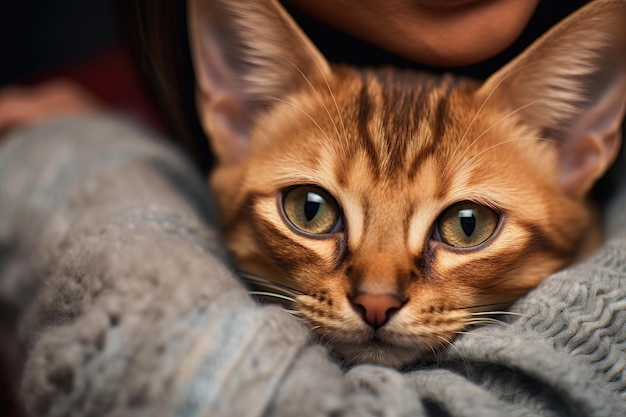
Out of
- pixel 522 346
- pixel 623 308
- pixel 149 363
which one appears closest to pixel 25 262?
pixel 149 363

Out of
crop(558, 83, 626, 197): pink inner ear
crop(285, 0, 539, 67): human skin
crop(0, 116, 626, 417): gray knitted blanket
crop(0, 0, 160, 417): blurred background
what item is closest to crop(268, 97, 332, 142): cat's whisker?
crop(285, 0, 539, 67): human skin

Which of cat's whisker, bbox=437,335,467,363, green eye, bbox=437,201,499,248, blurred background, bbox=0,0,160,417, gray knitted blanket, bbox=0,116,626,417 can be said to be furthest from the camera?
blurred background, bbox=0,0,160,417

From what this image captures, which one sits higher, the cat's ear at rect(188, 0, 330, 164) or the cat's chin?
the cat's ear at rect(188, 0, 330, 164)

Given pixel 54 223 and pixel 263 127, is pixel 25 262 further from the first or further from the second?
pixel 263 127

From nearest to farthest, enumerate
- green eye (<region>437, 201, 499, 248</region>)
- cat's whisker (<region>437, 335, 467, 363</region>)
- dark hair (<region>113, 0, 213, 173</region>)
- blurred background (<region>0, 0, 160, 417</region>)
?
cat's whisker (<region>437, 335, 467, 363</region>), green eye (<region>437, 201, 499, 248</region>), dark hair (<region>113, 0, 213, 173</region>), blurred background (<region>0, 0, 160, 417</region>)

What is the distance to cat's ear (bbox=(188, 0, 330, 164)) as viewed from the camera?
3.32 ft

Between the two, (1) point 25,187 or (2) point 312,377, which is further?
(1) point 25,187

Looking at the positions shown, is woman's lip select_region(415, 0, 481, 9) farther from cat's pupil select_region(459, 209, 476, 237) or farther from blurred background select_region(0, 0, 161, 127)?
blurred background select_region(0, 0, 161, 127)

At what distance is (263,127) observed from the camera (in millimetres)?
1117

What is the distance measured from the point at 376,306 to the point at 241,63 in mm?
557

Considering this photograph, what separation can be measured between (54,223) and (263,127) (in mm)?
437

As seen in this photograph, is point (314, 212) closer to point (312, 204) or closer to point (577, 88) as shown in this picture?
point (312, 204)

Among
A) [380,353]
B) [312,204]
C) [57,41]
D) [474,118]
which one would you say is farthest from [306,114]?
[57,41]

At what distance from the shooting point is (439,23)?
972 millimetres
